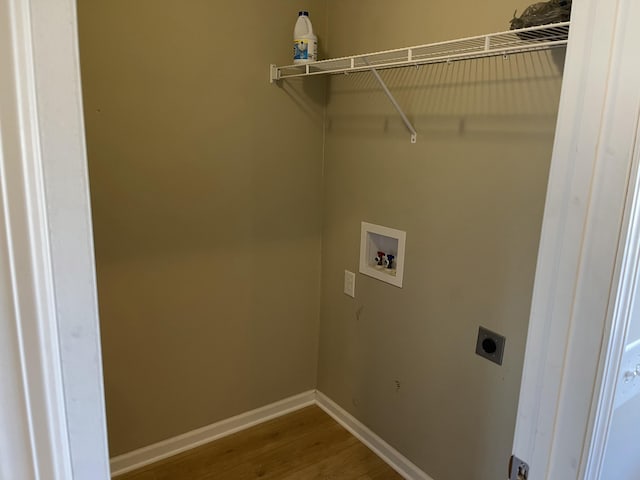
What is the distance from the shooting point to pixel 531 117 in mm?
1469

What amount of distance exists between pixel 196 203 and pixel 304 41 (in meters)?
0.87

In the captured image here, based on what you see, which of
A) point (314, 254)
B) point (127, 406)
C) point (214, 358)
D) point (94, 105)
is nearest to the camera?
point (94, 105)

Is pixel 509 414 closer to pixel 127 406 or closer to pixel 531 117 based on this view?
pixel 531 117

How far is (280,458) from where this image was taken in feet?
7.37

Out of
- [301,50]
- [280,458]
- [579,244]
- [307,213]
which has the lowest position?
[280,458]

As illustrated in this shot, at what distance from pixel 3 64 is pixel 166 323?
176 centimetres

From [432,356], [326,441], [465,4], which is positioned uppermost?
[465,4]

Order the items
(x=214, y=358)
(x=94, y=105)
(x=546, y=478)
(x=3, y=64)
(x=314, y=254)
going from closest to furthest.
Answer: (x=3, y=64) < (x=546, y=478) < (x=94, y=105) < (x=214, y=358) < (x=314, y=254)

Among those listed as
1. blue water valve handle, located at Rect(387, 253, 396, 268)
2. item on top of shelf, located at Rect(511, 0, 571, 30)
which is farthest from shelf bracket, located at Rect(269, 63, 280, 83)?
item on top of shelf, located at Rect(511, 0, 571, 30)

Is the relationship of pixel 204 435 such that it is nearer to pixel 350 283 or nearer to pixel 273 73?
pixel 350 283

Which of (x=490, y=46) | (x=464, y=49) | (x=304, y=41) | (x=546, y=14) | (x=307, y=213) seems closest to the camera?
(x=546, y=14)

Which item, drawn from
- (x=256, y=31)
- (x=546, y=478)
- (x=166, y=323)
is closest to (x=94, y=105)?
(x=256, y=31)

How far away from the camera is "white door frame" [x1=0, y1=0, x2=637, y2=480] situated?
51 centimetres

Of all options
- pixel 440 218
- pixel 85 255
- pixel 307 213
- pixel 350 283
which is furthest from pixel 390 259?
pixel 85 255
